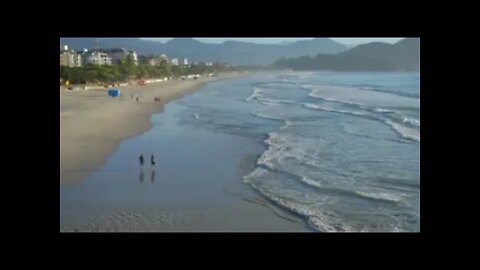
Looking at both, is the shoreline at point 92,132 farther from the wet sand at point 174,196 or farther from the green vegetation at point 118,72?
the green vegetation at point 118,72

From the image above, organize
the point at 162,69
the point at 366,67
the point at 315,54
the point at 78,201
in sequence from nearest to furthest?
the point at 78,201 → the point at 162,69 → the point at 366,67 → the point at 315,54

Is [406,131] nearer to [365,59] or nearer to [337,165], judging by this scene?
[337,165]

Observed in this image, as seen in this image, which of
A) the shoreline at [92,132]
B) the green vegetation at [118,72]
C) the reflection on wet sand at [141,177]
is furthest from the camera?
the green vegetation at [118,72]

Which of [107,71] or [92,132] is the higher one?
[107,71]

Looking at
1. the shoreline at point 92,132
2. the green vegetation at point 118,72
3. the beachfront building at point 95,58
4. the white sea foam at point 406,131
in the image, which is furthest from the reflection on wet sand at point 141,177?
the beachfront building at point 95,58

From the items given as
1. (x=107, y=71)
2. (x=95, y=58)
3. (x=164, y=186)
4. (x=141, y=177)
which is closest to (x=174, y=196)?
(x=164, y=186)
